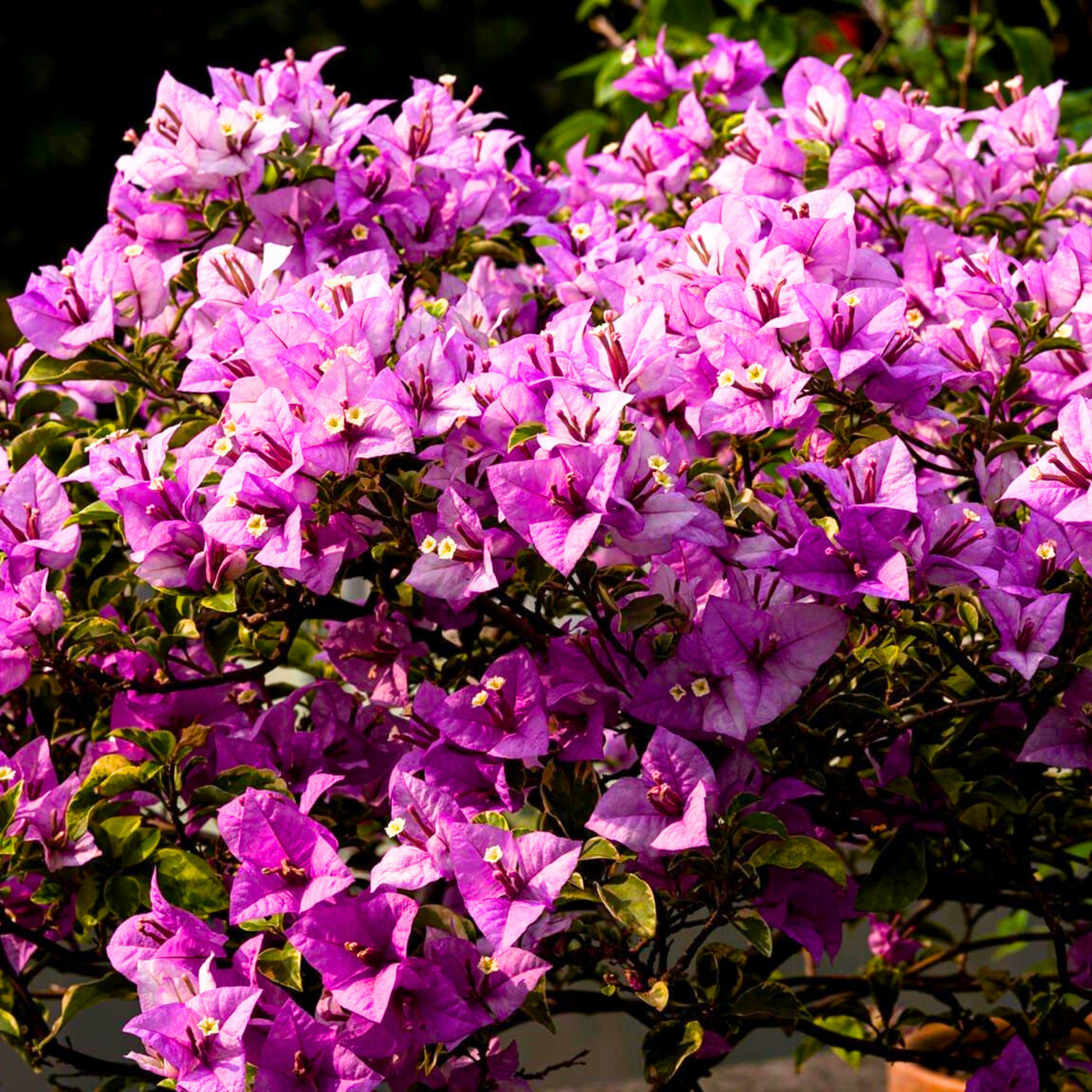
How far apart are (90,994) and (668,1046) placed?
1.23 ft

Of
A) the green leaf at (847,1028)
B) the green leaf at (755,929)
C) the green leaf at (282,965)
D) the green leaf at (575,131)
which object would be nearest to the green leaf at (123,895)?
the green leaf at (282,965)

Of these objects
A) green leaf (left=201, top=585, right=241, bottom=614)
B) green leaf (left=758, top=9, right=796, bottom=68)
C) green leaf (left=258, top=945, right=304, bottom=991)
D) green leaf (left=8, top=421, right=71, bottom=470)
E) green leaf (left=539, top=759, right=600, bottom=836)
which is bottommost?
green leaf (left=258, top=945, right=304, bottom=991)

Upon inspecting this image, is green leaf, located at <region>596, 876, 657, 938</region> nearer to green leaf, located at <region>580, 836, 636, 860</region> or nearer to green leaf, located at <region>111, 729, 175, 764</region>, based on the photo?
green leaf, located at <region>580, 836, 636, 860</region>

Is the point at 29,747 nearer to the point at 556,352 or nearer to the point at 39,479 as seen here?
the point at 39,479

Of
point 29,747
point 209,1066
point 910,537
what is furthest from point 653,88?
point 209,1066

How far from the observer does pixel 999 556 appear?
87cm

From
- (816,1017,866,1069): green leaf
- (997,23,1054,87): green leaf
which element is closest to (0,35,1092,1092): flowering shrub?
(816,1017,866,1069): green leaf

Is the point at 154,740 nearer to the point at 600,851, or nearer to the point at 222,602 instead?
the point at 222,602

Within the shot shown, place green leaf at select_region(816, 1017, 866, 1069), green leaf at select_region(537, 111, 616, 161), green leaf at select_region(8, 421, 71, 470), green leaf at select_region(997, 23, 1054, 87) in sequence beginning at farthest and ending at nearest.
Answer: green leaf at select_region(537, 111, 616, 161), green leaf at select_region(997, 23, 1054, 87), green leaf at select_region(816, 1017, 866, 1069), green leaf at select_region(8, 421, 71, 470)

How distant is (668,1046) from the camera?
0.86m

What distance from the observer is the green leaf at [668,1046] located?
841 millimetres

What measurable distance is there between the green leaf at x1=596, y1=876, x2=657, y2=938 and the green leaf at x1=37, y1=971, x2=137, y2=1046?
34 cm

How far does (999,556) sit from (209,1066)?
0.54m

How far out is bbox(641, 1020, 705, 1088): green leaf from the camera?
841 millimetres
